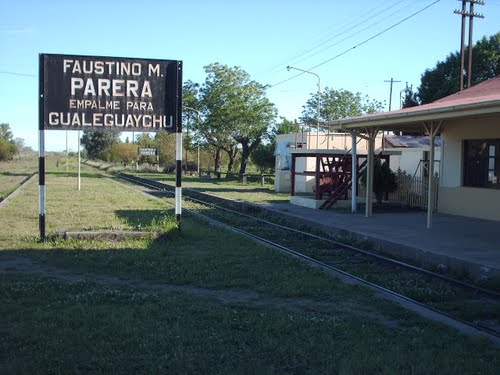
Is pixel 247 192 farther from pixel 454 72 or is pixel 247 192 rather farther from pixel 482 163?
pixel 454 72

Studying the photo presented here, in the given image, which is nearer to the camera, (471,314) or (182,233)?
(471,314)

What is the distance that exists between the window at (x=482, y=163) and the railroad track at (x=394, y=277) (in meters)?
5.65

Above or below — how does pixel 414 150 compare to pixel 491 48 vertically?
below

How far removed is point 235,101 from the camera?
150ft

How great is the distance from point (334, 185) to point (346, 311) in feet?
50.7

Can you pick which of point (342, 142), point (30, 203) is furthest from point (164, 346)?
point (342, 142)

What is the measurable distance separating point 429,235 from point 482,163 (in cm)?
481

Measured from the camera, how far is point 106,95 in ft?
41.1

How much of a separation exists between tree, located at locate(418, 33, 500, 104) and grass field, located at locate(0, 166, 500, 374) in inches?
1371

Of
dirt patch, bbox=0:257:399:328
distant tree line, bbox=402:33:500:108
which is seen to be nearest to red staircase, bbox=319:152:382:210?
dirt patch, bbox=0:257:399:328

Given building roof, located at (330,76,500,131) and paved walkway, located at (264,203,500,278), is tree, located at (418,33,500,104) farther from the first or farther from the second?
paved walkway, located at (264,203,500,278)

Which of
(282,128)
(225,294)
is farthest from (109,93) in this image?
(282,128)

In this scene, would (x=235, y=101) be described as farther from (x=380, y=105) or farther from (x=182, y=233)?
(x=182, y=233)

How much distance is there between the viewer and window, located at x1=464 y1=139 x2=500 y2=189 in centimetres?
1605
